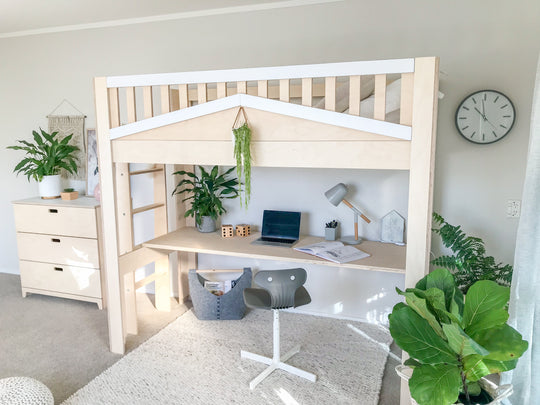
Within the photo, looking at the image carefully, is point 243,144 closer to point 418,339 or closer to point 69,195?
point 418,339

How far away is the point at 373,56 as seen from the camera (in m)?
2.78

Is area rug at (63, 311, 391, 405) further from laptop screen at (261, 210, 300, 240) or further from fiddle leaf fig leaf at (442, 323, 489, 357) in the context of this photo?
fiddle leaf fig leaf at (442, 323, 489, 357)

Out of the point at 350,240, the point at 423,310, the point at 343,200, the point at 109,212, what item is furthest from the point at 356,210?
the point at 109,212

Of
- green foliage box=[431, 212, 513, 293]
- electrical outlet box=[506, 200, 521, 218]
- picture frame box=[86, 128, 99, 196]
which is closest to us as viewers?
green foliage box=[431, 212, 513, 293]

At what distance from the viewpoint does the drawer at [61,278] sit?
3270 mm

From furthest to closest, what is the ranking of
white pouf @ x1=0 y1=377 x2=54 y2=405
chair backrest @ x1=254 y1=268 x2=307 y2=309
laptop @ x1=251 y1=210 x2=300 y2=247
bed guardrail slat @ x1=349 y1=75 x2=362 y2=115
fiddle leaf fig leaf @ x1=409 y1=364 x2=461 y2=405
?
laptop @ x1=251 y1=210 x2=300 y2=247
chair backrest @ x1=254 y1=268 x2=307 y2=309
bed guardrail slat @ x1=349 y1=75 x2=362 y2=115
white pouf @ x1=0 y1=377 x2=54 y2=405
fiddle leaf fig leaf @ x1=409 y1=364 x2=461 y2=405

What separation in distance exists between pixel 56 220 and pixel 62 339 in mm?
959

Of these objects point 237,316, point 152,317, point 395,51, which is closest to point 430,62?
point 395,51

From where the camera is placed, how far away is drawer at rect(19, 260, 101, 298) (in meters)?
3.27

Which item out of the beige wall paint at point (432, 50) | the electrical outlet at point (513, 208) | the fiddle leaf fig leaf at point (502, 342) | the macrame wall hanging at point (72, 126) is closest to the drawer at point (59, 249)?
the macrame wall hanging at point (72, 126)

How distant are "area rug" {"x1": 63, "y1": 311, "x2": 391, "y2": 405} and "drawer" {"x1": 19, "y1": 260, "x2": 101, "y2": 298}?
2.52ft

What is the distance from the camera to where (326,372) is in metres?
2.39

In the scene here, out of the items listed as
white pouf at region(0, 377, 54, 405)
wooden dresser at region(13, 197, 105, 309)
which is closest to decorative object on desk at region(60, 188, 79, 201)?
wooden dresser at region(13, 197, 105, 309)

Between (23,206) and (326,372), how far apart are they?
2669mm
